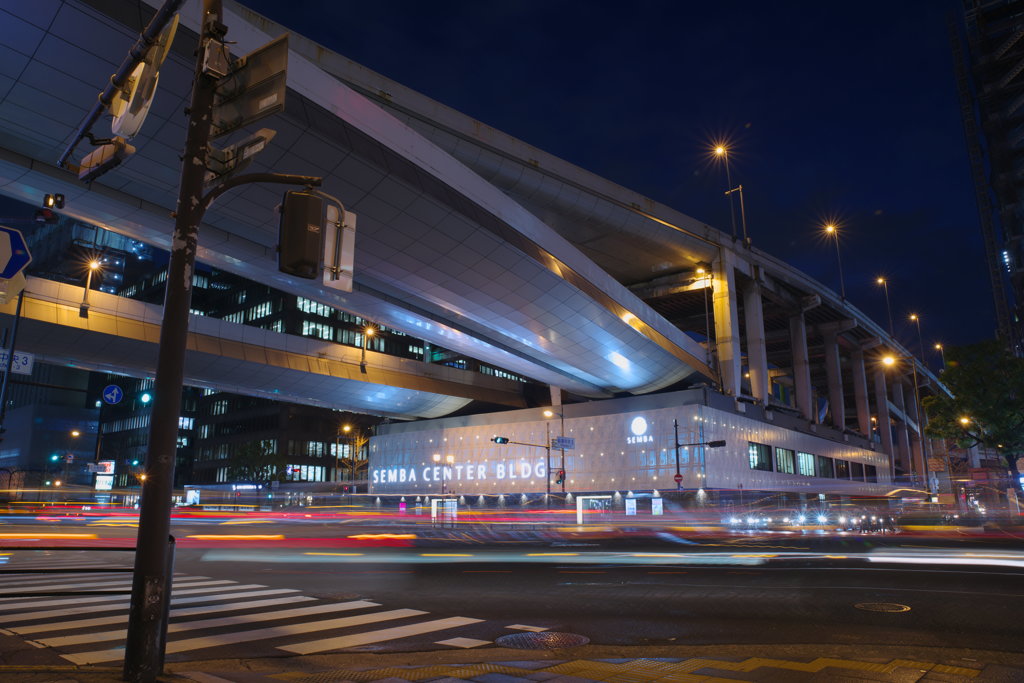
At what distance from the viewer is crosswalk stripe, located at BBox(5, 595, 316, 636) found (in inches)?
401

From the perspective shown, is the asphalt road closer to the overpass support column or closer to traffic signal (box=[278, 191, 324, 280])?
traffic signal (box=[278, 191, 324, 280])

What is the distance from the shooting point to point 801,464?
2854 inches

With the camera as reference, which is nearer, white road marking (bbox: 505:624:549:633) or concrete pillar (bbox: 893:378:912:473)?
white road marking (bbox: 505:624:549:633)

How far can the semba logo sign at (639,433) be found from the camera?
201 feet

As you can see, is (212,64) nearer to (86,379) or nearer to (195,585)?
(195,585)

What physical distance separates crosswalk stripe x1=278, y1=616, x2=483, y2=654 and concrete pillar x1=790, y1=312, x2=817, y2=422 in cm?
7083

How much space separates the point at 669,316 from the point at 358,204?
55257mm

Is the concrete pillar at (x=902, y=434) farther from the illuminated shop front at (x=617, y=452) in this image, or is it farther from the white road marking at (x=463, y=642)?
the white road marking at (x=463, y=642)

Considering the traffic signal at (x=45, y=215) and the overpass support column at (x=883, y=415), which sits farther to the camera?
the overpass support column at (x=883, y=415)

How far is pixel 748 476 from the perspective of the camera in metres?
61.4

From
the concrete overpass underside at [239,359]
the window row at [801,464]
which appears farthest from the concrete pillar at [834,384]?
the concrete overpass underside at [239,359]

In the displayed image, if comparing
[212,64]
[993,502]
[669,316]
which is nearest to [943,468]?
[669,316]

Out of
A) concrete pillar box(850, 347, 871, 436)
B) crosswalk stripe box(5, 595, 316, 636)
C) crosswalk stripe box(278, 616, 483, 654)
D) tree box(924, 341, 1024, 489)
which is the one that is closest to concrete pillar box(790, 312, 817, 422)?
concrete pillar box(850, 347, 871, 436)

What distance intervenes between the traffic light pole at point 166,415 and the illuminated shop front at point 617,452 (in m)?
50.9
